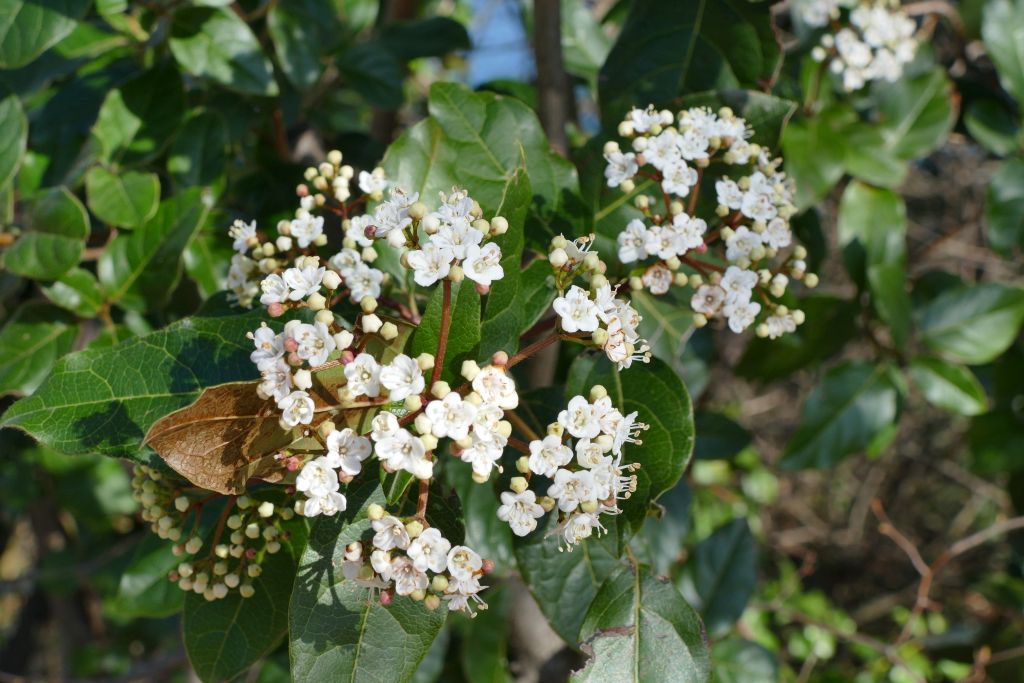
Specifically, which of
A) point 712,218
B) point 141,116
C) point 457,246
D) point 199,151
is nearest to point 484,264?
point 457,246

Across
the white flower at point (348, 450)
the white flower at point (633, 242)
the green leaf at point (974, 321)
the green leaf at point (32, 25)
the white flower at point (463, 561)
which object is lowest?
the green leaf at point (974, 321)

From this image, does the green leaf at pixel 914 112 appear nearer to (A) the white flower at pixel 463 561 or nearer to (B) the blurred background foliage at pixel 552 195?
(B) the blurred background foliage at pixel 552 195

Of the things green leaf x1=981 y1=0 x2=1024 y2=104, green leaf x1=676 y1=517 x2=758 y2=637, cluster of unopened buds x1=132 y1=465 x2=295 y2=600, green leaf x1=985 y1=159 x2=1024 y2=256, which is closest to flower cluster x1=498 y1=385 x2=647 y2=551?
cluster of unopened buds x1=132 y1=465 x2=295 y2=600

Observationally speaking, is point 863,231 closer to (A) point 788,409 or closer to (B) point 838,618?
(B) point 838,618

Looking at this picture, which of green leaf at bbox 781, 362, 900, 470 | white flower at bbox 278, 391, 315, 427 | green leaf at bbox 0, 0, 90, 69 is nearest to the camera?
white flower at bbox 278, 391, 315, 427

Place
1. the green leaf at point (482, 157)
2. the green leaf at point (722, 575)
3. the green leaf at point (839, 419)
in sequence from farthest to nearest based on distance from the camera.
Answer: the green leaf at point (722, 575)
the green leaf at point (839, 419)
the green leaf at point (482, 157)

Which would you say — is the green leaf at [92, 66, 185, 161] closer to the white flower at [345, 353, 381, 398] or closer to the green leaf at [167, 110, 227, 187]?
the green leaf at [167, 110, 227, 187]

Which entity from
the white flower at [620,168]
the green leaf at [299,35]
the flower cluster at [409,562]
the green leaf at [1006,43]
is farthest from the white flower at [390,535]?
the green leaf at [1006,43]
